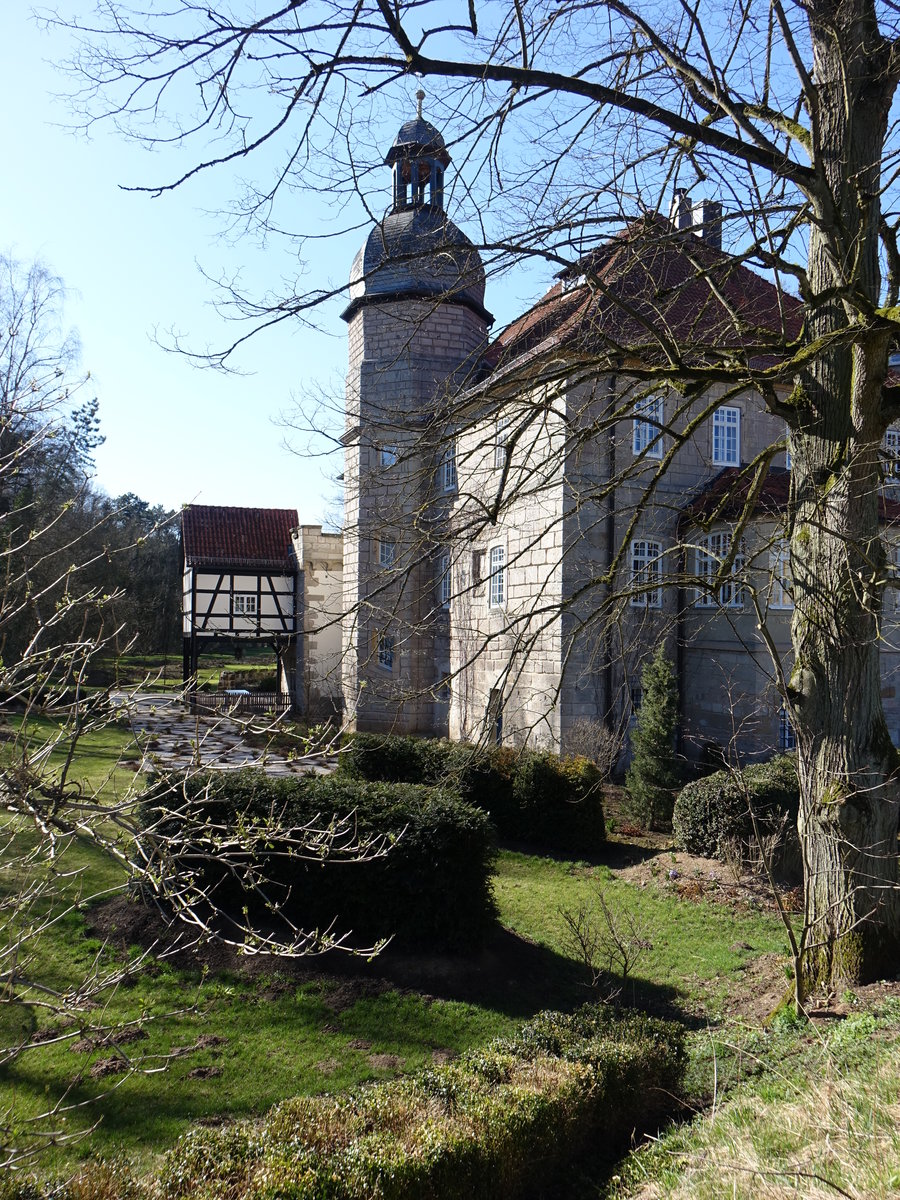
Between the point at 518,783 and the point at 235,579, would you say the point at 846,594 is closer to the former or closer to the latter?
the point at 518,783

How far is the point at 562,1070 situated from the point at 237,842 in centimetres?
281

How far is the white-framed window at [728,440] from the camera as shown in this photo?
17.6 m

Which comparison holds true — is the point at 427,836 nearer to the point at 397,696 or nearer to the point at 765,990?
the point at 397,696

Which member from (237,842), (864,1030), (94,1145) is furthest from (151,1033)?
(864,1030)

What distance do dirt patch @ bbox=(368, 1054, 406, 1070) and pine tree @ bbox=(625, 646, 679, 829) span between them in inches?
323

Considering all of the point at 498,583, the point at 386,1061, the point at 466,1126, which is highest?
the point at 498,583

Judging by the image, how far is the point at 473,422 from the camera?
6.12 meters

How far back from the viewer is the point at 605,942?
7.44m

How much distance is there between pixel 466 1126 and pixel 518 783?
8624 millimetres

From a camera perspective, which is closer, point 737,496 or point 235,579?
point 737,496

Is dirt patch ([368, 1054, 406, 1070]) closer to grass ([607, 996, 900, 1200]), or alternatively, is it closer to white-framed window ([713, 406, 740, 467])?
grass ([607, 996, 900, 1200])

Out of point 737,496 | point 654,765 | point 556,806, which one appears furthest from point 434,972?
point 737,496

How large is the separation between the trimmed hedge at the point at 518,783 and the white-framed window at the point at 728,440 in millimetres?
8013

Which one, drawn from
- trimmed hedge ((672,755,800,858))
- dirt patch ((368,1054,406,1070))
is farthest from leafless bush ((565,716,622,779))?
dirt patch ((368,1054,406,1070))
